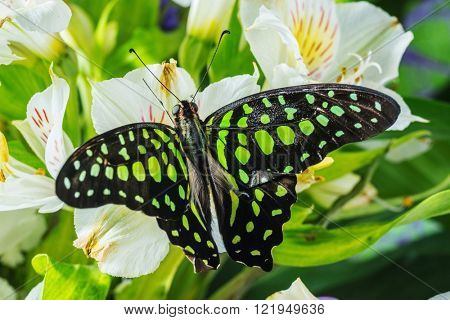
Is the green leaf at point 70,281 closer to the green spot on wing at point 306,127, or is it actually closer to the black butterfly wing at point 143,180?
the black butterfly wing at point 143,180

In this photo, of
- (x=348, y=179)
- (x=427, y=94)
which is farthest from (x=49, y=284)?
(x=427, y=94)

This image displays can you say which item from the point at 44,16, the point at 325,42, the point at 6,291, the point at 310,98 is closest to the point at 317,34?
the point at 325,42

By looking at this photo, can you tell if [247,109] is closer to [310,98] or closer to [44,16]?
[310,98]

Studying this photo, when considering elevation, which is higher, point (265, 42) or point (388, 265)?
point (265, 42)

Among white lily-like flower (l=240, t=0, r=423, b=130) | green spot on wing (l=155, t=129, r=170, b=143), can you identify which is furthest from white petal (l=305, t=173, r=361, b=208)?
green spot on wing (l=155, t=129, r=170, b=143)

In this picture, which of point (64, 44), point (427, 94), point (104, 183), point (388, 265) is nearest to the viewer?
point (104, 183)

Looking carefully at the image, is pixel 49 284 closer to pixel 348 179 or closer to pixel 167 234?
pixel 167 234
